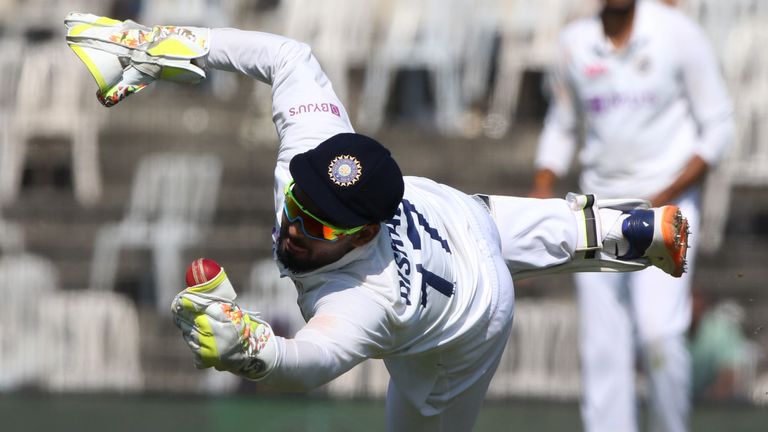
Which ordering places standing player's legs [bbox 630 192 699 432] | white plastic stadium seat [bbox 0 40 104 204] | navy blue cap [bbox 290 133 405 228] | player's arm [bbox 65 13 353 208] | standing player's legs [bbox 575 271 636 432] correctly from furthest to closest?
white plastic stadium seat [bbox 0 40 104 204] → standing player's legs [bbox 575 271 636 432] → standing player's legs [bbox 630 192 699 432] → player's arm [bbox 65 13 353 208] → navy blue cap [bbox 290 133 405 228]

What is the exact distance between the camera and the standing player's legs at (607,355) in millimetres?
5059

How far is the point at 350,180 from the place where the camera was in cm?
310

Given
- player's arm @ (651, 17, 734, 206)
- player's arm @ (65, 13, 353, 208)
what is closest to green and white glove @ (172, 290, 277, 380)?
player's arm @ (65, 13, 353, 208)

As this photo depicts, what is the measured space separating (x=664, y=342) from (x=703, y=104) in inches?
38.5

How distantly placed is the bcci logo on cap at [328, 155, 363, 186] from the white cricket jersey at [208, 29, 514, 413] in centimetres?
21

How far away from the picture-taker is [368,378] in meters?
7.58

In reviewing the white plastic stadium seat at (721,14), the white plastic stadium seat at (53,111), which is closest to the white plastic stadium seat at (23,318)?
the white plastic stadium seat at (53,111)

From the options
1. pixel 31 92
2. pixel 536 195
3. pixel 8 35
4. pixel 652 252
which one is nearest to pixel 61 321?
pixel 31 92

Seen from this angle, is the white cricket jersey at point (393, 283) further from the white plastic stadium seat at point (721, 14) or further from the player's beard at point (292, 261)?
the white plastic stadium seat at point (721, 14)

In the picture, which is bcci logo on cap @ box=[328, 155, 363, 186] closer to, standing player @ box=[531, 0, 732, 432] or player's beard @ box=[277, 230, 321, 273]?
player's beard @ box=[277, 230, 321, 273]

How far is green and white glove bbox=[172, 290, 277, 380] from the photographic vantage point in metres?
2.71

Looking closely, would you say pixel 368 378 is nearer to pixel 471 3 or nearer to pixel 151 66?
pixel 471 3

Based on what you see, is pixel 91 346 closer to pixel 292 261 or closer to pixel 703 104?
pixel 703 104

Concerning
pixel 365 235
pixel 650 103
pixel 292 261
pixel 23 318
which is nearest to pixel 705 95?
pixel 650 103
